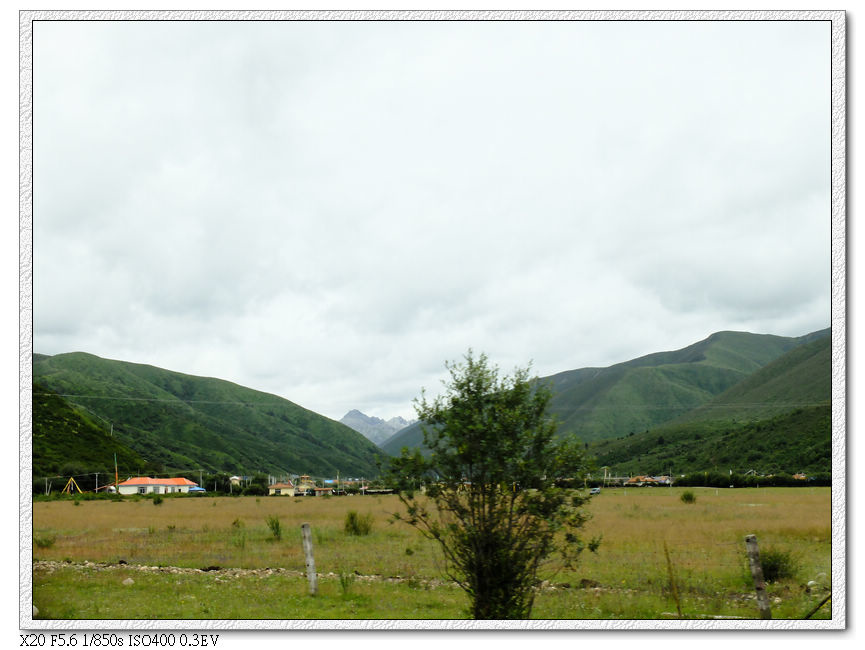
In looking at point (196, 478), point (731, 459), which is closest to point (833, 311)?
point (731, 459)

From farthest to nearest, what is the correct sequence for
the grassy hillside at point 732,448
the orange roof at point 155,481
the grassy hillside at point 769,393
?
the grassy hillside at point 769,393 < the orange roof at point 155,481 < the grassy hillside at point 732,448

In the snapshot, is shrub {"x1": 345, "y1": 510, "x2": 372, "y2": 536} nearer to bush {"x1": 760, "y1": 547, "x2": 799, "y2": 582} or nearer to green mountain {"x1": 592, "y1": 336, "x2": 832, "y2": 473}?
green mountain {"x1": 592, "y1": 336, "x2": 832, "y2": 473}

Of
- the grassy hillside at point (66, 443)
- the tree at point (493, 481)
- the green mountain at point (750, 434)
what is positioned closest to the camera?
the tree at point (493, 481)

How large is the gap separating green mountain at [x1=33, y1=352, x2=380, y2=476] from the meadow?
76.6ft

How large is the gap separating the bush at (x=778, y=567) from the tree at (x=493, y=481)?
594 cm

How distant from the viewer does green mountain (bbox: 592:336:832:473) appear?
137ft

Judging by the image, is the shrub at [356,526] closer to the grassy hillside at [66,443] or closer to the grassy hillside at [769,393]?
the grassy hillside at [66,443]

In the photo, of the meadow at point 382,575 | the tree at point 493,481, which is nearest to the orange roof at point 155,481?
the meadow at point 382,575

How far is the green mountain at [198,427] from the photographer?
8169cm

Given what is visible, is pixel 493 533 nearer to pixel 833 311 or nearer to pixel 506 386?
pixel 506 386

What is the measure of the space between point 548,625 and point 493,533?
1322 mm

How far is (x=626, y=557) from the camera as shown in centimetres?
1313

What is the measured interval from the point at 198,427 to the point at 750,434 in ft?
313

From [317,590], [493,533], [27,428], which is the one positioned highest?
[27,428]
